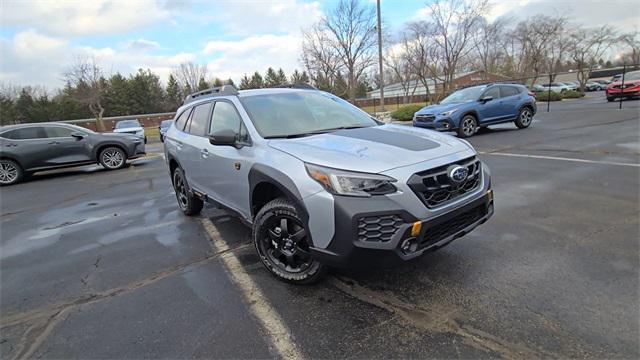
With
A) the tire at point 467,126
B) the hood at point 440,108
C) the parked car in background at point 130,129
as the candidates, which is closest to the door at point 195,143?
the hood at point 440,108

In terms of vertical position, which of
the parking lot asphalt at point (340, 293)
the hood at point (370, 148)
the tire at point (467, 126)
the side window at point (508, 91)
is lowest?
the parking lot asphalt at point (340, 293)

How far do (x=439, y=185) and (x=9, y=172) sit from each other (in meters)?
12.2

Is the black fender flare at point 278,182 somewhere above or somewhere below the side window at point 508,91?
below

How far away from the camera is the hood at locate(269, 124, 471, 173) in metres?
2.69

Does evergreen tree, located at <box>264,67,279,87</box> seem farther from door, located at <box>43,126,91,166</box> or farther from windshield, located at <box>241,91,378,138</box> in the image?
windshield, located at <box>241,91,378,138</box>

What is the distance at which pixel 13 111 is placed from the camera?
165 feet

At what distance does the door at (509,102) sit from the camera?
40.5ft

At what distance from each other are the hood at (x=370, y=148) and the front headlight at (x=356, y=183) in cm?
5

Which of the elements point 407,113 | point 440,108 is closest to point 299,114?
point 440,108

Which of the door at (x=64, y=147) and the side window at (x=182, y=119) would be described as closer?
the side window at (x=182, y=119)

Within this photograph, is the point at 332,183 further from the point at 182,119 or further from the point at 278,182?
the point at 182,119

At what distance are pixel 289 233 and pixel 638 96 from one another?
24874mm

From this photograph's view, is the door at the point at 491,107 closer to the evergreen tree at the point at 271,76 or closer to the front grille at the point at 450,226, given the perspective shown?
the front grille at the point at 450,226

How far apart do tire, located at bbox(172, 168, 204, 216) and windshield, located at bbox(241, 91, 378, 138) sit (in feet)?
6.35
